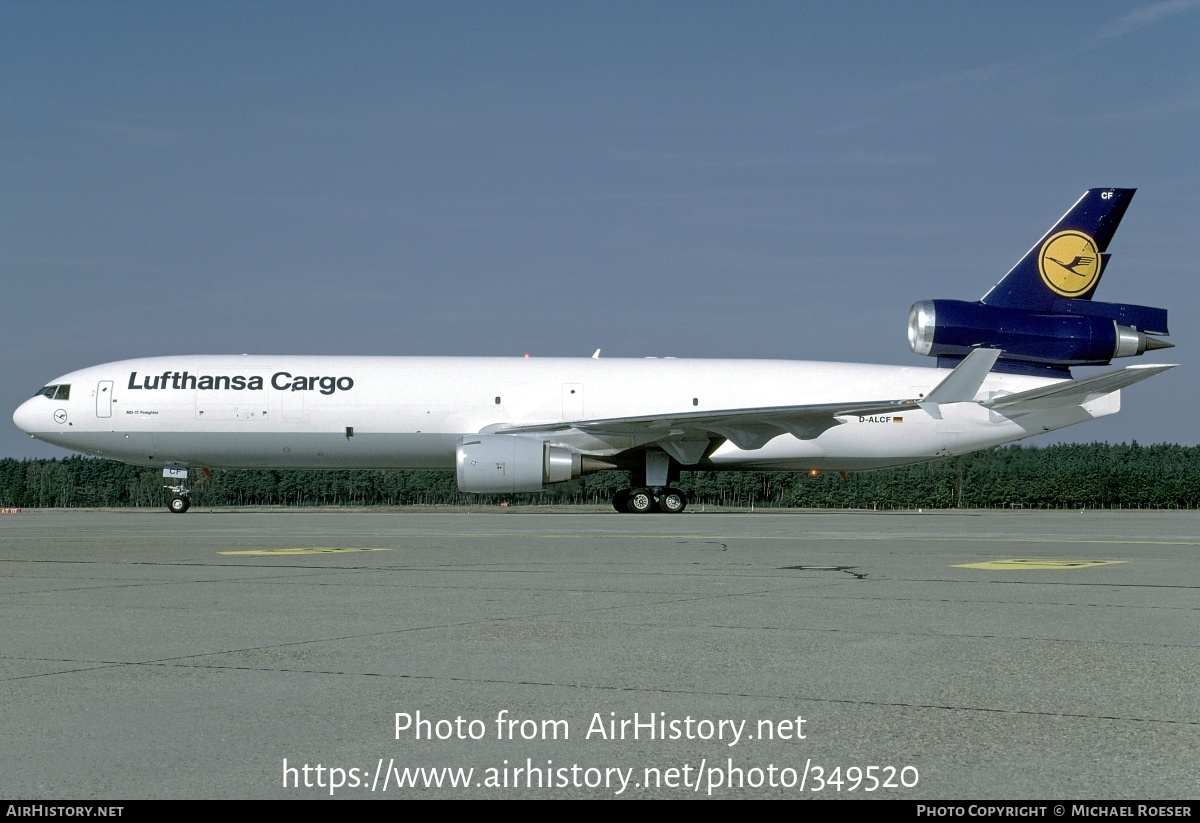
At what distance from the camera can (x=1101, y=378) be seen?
29453mm

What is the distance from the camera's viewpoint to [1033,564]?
12234 millimetres

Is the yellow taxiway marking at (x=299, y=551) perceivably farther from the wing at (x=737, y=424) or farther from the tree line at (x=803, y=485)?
the tree line at (x=803, y=485)

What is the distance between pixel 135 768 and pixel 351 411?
2693 centimetres

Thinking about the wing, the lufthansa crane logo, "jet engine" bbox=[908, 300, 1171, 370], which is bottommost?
the wing

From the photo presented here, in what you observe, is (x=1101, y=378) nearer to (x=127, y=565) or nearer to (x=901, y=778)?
(x=127, y=565)

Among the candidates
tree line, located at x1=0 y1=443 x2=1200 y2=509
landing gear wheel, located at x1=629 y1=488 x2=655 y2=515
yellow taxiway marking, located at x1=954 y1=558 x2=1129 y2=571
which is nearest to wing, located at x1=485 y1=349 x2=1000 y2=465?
landing gear wheel, located at x1=629 y1=488 x2=655 y2=515

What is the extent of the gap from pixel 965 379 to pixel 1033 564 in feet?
53.1

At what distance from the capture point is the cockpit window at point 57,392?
3089cm

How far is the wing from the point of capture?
27.9 meters

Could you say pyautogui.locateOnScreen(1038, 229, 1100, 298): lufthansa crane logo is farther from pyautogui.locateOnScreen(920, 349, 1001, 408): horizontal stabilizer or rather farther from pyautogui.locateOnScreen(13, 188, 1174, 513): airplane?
pyautogui.locateOnScreen(920, 349, 1001, 408): horizontal stabilizer

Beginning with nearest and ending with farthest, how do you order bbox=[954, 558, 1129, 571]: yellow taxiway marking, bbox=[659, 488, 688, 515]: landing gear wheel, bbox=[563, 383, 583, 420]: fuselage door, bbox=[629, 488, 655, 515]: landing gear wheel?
bbox=[954, 558, 1129, 571]: yellow taxiway marking, bbox=[659, 488, 688, 515]: landing gear wheel, bbox=[629, 488, 655, 515]: landing gear wheel, bbox=[563, 383, 583, 420]: fuselage door

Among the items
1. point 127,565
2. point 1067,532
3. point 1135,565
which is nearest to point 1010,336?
point 1067,532

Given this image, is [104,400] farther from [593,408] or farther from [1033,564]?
[1033,564]

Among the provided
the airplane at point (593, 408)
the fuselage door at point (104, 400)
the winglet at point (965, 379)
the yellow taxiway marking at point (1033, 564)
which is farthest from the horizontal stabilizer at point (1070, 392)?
the fuselage door at point (104, 400)
